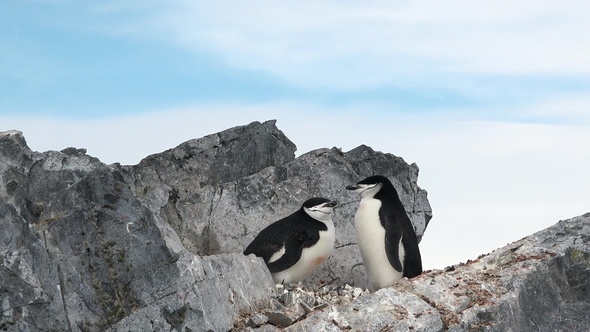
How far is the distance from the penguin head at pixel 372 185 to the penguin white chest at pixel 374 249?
0.28m

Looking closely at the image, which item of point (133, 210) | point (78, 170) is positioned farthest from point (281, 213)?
point (133, 210)

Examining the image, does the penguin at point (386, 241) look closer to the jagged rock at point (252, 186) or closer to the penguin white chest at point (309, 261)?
the penguin white chest at point (309, 261)

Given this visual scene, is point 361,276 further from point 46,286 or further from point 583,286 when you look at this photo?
point 46,286

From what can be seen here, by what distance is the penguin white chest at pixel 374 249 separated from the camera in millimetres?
14758

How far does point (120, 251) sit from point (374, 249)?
14.6ft

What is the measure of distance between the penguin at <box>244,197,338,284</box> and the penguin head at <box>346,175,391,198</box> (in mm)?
590

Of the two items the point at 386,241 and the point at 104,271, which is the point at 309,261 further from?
the point at 104,271

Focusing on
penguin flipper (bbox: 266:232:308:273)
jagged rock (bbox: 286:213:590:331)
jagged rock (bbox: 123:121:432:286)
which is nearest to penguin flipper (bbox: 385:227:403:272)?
penguin flipper (bbox: 266:232:308:273)

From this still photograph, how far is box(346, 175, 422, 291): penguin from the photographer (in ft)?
48.4

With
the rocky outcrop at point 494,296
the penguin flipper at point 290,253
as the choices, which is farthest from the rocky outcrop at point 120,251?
the penguin flipper at point 290,253

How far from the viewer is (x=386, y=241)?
14.7 m

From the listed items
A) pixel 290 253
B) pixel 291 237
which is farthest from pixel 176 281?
pixel 291 237

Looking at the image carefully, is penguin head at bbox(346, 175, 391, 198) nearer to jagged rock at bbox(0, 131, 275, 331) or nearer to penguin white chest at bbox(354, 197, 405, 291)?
penguin white chest at bbox(354, 197, 405, 291)

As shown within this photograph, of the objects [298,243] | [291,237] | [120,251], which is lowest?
[298,243]
